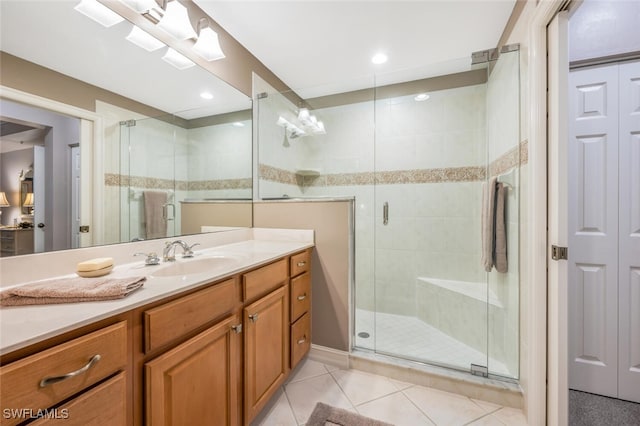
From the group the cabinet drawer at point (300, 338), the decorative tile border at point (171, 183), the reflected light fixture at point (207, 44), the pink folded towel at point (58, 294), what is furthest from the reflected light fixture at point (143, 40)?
the cabinet drawer at point (300, 338)

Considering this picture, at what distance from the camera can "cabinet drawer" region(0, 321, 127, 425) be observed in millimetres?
508

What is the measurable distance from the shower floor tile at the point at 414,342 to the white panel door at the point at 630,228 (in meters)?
0.64

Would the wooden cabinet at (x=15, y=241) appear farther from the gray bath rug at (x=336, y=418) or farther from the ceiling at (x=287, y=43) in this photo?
the gray bath rug at (x=336, y=418)

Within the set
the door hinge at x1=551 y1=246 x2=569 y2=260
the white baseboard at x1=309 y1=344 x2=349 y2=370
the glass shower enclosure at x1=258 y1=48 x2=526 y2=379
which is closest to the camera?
the door hinge at x1=551 y1=246 x2=569 y2=260

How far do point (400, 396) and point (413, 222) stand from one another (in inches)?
60.1

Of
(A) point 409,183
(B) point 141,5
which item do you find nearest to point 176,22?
(B) point 141,5

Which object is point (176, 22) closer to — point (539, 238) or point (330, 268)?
point (330, 268)

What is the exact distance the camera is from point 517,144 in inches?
62.2

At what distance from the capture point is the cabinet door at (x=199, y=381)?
2.61ft

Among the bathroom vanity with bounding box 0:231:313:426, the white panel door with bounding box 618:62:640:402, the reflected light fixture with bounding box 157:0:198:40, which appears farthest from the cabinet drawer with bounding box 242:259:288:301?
the white panel door with bounding box 618:62:640:402

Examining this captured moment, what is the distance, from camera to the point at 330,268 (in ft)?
6.22

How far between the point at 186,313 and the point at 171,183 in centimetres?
96

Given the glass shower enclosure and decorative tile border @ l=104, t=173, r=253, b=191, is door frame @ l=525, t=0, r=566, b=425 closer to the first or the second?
the glass shower enclosure

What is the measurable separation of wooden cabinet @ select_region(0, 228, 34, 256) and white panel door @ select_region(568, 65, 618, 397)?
2.67m
